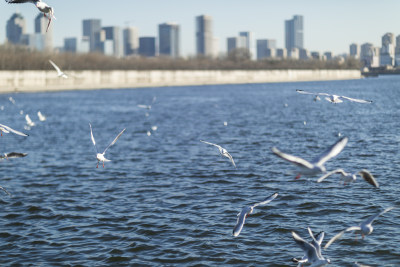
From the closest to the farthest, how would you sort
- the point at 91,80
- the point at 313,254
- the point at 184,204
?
the point at 313,254 → the point at 184,204 → the point at 91,80

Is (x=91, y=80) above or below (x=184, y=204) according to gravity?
above

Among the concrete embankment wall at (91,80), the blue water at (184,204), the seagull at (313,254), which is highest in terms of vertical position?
the concrete embankment wall at (91,80)

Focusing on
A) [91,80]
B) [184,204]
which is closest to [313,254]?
[184,204]

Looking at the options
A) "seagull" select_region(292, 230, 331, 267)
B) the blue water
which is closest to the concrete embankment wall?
the blue water

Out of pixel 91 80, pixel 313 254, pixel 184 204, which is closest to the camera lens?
pixel 313 254

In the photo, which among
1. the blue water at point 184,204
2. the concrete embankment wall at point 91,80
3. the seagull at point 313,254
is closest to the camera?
the seagull at point 313,254

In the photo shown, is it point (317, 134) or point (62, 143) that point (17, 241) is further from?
point (317, 134)

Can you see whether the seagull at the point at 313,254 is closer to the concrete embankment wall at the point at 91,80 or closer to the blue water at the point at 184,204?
the blue water at the point at 184,204

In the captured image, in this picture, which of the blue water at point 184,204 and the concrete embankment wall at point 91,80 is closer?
the blue water at point 184,204

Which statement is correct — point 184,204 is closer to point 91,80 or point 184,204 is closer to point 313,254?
point 313,254

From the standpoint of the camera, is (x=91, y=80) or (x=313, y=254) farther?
(x=91, y=80)

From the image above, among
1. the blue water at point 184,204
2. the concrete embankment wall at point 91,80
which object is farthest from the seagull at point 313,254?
the concrete embankment wall at point 91,80

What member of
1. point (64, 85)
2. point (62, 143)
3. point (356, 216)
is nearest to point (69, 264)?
point (356, 216)

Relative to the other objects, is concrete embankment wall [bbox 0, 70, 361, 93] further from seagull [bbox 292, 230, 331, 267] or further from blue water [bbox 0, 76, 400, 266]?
seagull [bbox 292, 230, 331, 267]
